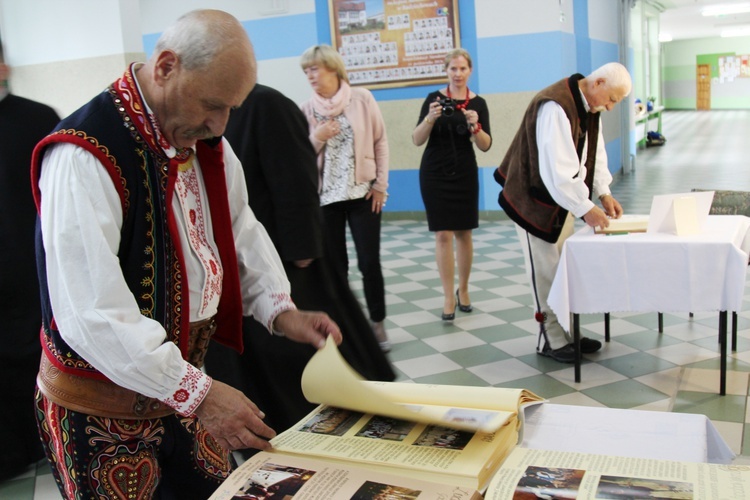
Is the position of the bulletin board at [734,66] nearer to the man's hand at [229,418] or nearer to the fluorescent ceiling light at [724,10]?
the fluorescent ceiling light at [724,10]

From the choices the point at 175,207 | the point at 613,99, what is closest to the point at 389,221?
the point at 613,99

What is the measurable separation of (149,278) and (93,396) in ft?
0.75

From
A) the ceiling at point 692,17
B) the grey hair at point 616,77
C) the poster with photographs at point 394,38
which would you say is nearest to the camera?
the grey hair at point 616,77

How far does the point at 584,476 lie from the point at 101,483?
2.72ft

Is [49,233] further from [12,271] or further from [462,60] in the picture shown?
[462,60]

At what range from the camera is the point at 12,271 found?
2.92m

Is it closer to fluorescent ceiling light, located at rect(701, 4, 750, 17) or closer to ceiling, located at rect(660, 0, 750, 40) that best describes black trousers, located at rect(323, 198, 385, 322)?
ceiling, located at rect(660, 0, 750, 40)

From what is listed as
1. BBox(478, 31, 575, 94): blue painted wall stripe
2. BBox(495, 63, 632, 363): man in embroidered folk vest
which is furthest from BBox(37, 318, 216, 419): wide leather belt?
BBox(478, 31, 575, 94): blue painted wall stripe

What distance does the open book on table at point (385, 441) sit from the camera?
1.04 metres

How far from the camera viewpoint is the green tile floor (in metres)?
3.38

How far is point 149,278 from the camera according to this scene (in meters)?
1.22

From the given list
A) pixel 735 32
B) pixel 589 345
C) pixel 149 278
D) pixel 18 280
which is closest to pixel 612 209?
pixel 589 345

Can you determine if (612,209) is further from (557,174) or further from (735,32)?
(735,32)

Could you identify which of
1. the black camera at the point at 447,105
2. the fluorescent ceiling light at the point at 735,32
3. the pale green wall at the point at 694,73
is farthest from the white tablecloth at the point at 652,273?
the pale green wall at the point at 694,73
